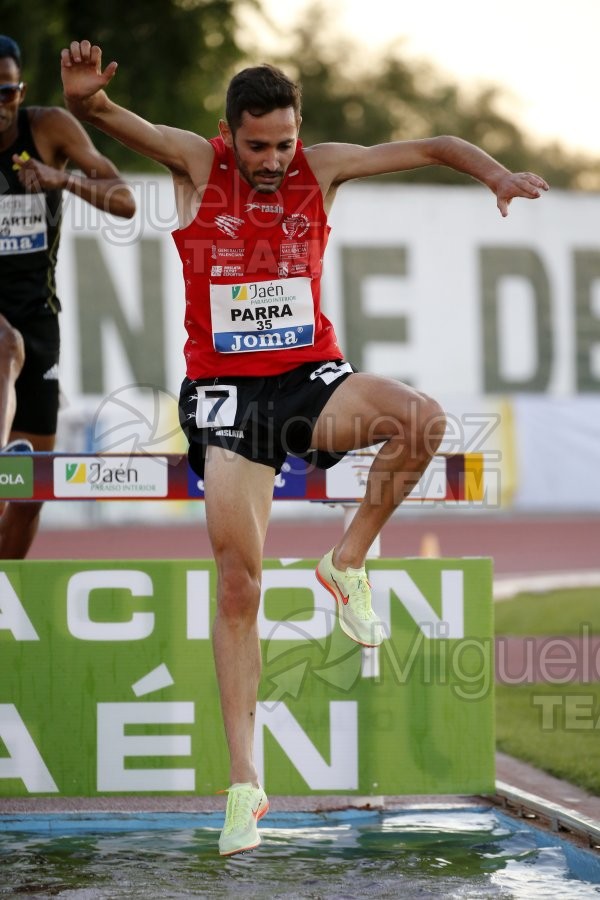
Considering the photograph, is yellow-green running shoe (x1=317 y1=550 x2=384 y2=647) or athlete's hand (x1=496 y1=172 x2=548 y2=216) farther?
yellow-green running shoe (x1=317 y1=550 x2=384 y2=647)

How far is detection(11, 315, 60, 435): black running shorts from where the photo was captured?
6.21 metres

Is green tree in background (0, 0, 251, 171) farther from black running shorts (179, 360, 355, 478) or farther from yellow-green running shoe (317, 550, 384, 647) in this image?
yellow-green running shoe (317, 550, 384, 647)

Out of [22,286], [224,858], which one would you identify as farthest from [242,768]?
[22,286]

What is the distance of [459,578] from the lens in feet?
18.1

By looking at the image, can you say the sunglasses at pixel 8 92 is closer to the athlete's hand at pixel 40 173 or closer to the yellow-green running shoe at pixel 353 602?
the athlete's hand at pixel 40 173

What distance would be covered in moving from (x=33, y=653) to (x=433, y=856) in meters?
1.76

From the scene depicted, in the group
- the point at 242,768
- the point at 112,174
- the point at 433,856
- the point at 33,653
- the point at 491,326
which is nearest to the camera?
the point at 242,768

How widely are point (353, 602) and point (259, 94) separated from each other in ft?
5.57

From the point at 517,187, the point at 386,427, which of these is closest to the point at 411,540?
the point at 386,427

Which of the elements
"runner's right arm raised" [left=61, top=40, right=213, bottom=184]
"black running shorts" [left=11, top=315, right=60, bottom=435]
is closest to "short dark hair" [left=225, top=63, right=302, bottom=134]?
"runner's right arm raised" [left=61, top=40, right=213, bottom=184]

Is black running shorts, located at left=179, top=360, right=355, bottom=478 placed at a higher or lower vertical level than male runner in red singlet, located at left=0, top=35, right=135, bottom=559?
lower

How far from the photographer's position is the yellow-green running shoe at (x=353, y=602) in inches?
182

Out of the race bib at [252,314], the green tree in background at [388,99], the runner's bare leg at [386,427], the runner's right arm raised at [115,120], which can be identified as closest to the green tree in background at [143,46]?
the runner's right arm raised at [115,120]

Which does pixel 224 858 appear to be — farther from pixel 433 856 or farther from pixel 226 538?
pixel 226 538
